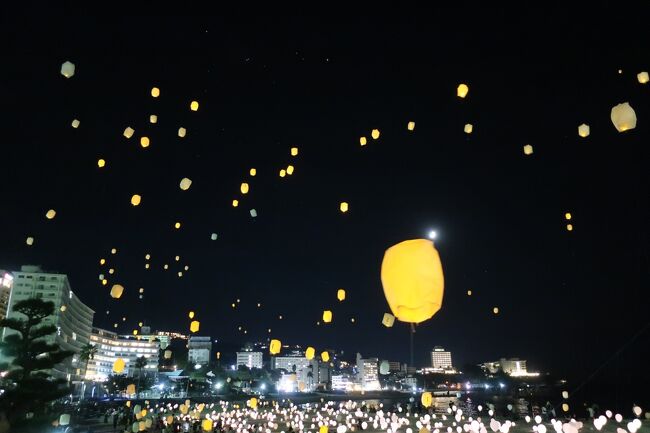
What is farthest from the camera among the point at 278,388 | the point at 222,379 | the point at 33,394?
the point at 278,388

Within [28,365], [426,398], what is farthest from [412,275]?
[426,398]

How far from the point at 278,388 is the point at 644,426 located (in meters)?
81.6

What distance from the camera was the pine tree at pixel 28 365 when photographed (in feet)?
43.4

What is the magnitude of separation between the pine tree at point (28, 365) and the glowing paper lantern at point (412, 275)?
1248cm

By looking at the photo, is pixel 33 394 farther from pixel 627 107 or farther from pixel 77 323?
pixel 77 323

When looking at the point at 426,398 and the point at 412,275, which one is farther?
the point at 426,398

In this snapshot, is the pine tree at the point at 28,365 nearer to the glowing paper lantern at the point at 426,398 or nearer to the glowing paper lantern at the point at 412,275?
the glowing paper lantern at the point at 426,398

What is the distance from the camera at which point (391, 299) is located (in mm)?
4848

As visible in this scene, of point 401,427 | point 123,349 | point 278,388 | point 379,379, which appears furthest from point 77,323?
point 379,379

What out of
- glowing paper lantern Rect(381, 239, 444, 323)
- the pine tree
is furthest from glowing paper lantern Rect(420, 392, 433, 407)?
glowing paper lantern Rect(381, 239, 444, 323)

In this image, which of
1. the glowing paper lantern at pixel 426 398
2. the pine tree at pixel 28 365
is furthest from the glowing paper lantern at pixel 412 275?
the glowing paper lantern at pixel 426 398

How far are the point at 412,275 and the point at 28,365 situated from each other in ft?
43.9

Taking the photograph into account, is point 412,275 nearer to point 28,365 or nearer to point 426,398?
point 28,365

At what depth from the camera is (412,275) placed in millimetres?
4637
